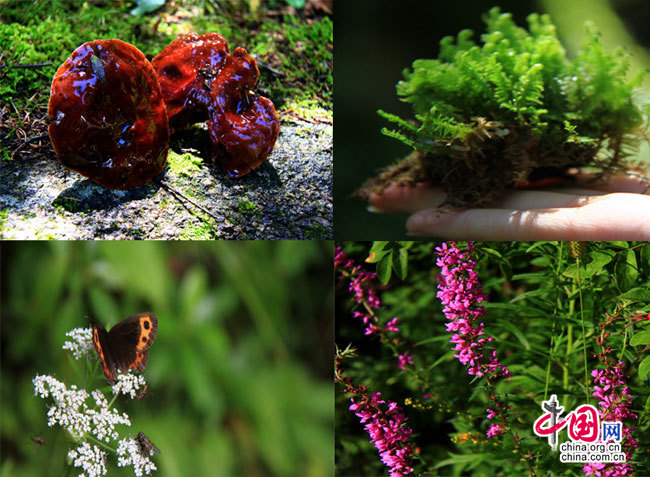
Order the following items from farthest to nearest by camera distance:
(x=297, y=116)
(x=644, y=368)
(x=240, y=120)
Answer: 1. (x=297, y=116)
2. (x=240, y=120)
3. (x=644, y=368)

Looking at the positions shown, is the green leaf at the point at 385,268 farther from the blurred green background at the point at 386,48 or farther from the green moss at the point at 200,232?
the green moss at the point at 200,232

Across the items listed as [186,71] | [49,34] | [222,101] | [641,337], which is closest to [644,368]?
[641,337]

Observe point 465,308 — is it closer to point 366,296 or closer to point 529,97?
point 366,296

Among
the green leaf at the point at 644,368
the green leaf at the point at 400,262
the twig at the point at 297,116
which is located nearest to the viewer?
the green leaf at the point at 644,368

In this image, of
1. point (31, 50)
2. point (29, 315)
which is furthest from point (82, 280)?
point (31, 50)

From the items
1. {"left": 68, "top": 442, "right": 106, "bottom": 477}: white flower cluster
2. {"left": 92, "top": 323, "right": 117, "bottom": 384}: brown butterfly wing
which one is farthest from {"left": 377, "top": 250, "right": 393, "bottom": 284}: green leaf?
{"left": 68, "top": 442, "right": 106, "bottom": 477}: white flower cluster

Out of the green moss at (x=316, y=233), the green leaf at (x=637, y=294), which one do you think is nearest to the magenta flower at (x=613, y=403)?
the green leaf at (x=637, y=294)
